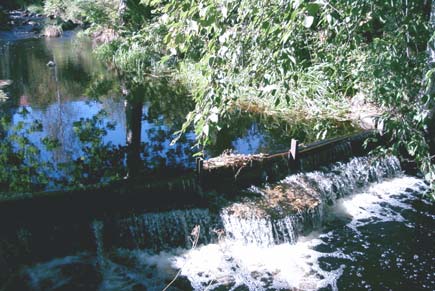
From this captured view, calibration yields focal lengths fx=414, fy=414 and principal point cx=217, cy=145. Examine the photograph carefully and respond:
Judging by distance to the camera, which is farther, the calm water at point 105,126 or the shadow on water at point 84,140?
the calm water at point 105,126

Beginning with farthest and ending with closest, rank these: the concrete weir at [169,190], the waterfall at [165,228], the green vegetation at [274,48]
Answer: the waterfall at [165,228], the concrete weir at [169,190], the green vegetation at [274,48]

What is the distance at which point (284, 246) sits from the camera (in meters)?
5.72

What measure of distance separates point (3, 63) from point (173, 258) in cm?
1499

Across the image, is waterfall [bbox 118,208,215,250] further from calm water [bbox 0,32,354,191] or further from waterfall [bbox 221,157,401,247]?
calm water [bbox 0,32,354,191]

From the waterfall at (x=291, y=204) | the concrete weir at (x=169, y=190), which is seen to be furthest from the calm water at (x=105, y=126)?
the waterfall at (x=291, y=204)

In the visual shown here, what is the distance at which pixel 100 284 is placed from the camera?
484 centimetres

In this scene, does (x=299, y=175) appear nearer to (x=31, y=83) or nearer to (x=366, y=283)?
(x=366, y=283)

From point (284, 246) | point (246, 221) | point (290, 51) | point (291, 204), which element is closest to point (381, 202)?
point (291, 204)

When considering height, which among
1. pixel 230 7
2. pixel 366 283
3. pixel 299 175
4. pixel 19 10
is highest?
pixel 19 10

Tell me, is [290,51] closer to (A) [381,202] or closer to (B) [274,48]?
(B) [274,48]

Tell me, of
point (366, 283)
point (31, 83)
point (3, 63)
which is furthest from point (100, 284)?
point (3, 63)

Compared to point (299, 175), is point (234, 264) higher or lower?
lower

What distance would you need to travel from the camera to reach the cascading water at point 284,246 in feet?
16.1

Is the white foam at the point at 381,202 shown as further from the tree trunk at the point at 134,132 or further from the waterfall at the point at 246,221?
the tree trunk at the point at 134,132
